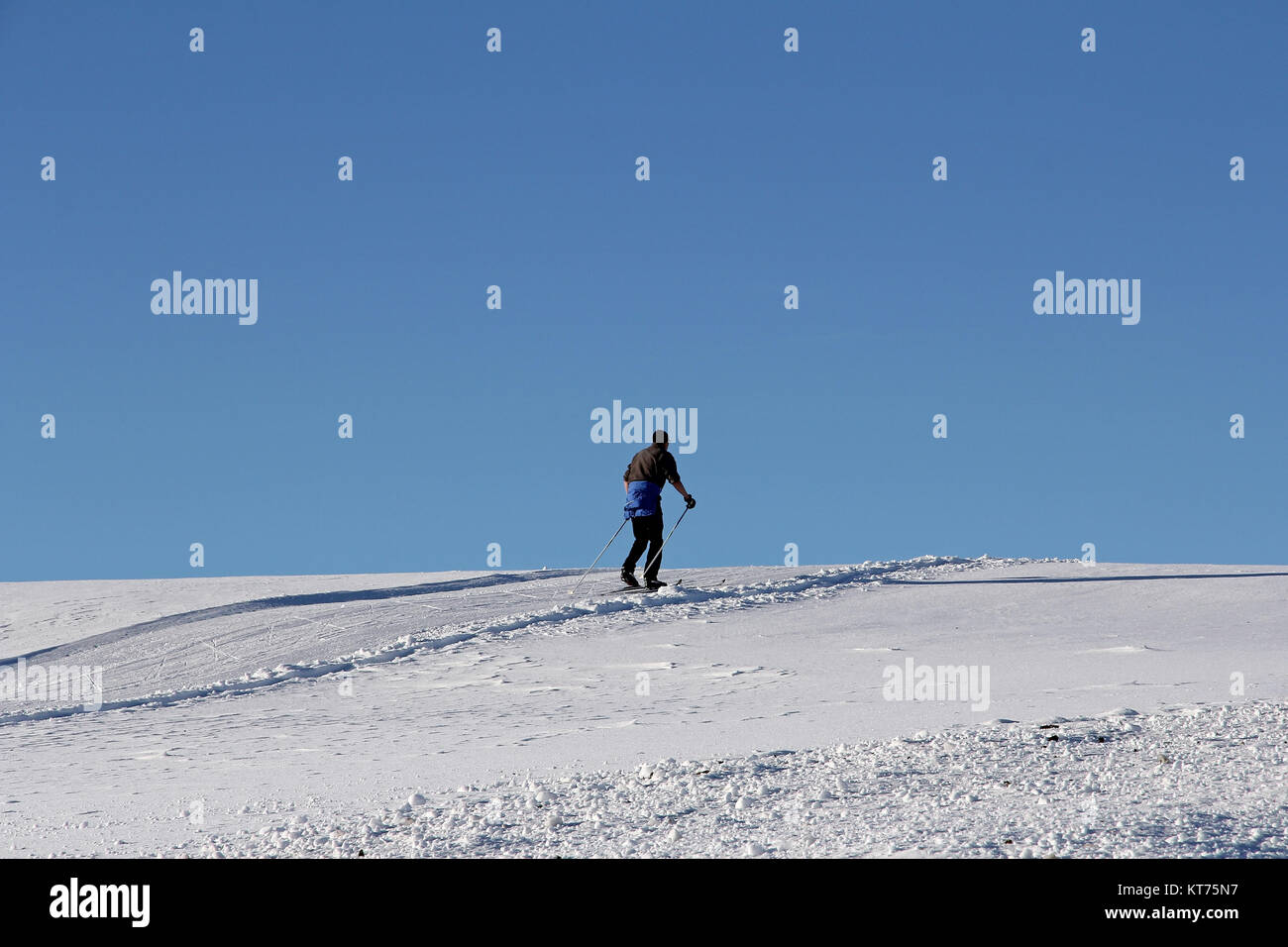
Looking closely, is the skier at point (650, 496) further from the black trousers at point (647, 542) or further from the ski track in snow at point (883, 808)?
the ski track in snow at point (883, 808)

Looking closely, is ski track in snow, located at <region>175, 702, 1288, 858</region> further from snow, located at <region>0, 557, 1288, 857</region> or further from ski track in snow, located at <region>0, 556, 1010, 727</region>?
ski track in snow, located at <region>0, 556, 1010, 727</region>

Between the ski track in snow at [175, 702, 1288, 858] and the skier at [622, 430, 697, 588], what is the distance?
8388 mm

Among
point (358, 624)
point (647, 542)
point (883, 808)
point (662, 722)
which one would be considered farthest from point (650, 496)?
point (883, 808)

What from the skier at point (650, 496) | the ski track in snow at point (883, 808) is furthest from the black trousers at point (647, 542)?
the ski track in snow at point (883, 808)

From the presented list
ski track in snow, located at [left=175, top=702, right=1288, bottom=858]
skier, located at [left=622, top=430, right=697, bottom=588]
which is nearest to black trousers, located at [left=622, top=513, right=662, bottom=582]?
skier, located at [left=622, top=430, right=697, bottom=588]

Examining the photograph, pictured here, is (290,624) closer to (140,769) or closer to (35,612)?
(35,612)

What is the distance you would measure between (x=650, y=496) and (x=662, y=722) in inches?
274

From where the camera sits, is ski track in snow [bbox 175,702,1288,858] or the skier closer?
ski track in snow [bbox 175,702,1288,858]

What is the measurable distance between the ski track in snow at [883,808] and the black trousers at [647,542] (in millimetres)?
8409

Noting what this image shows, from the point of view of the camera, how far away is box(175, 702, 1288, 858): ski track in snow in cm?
488

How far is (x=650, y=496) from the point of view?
587 inches

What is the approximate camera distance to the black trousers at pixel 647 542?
14992 mm
